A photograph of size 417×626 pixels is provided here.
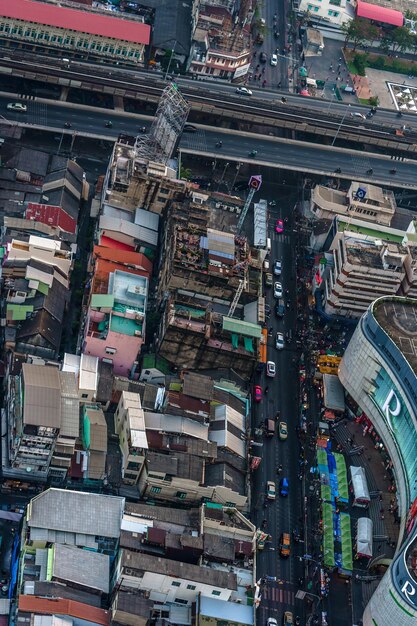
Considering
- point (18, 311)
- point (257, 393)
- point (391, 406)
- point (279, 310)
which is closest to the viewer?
point (18, 311)

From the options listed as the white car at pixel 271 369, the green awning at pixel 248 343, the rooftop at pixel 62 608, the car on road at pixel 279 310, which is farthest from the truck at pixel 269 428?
the rooftop at pixel 62 608

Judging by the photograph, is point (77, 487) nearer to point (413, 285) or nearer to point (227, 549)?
point (227, 549)

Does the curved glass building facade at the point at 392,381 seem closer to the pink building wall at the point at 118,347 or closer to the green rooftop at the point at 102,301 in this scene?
the pink building wall at the point at 118,347

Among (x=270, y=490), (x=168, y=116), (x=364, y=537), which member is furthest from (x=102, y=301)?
(x=364, y=537)

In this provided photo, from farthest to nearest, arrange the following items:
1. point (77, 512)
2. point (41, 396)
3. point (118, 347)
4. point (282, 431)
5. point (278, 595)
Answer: point (282, 431) < point (118, 347) < point (278, 595) < point (41, 396) < point (77, 512)

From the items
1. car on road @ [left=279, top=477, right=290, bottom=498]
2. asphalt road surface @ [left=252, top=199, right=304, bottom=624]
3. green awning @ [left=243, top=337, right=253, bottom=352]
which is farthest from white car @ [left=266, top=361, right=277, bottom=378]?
car on road @ [left=279, top=477, right=290, bottom=498]

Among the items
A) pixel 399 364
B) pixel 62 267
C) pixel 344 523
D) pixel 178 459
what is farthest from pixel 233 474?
pixel 62 267

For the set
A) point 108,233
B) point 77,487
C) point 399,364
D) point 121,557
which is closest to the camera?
point 121,557

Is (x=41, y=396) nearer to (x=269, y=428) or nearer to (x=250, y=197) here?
(x=269, y=428)
